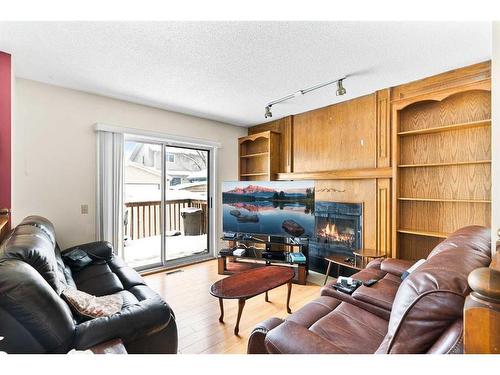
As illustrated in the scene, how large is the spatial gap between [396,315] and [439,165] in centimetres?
227

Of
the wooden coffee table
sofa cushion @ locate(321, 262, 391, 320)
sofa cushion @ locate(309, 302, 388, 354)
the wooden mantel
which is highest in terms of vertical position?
the wooden mantel

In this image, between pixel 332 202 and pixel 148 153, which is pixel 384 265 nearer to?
pixel 332 202

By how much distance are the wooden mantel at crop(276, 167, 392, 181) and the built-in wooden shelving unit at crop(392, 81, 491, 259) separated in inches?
7.4

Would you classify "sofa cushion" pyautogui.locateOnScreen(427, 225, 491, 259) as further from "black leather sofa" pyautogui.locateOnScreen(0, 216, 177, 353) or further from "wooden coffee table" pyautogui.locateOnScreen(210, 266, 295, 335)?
"black leather sofa" pyautogui.locateOnScreen(0, 216, 177, 353)

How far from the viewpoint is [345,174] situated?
10.7ft

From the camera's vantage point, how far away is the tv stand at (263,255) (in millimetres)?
3291

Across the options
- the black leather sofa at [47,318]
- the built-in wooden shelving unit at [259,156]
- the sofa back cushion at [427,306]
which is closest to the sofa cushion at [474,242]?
the sofa back cushion at [427,306]

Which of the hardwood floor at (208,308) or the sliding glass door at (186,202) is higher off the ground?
the sliding glass door at (186,202)

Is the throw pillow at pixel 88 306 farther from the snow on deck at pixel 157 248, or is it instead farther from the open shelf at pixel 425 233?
the open shelf at pixel 425 233

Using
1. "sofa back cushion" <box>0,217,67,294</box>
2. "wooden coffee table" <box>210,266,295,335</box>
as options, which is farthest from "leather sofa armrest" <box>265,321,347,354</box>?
"sofa back cushion" <box>0,217,67,294</box>

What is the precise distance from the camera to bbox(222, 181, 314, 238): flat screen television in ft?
10.8

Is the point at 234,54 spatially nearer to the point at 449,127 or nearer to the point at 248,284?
the point at 248,284

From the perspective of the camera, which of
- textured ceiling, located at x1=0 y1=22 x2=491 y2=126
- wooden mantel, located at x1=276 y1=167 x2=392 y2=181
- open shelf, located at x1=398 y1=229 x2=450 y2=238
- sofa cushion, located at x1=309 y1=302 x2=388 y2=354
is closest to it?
sofa cushion, located at x1=309 y1=302 x2=388 y2=354

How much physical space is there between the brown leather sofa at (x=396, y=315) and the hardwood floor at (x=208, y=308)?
30.0 inches
